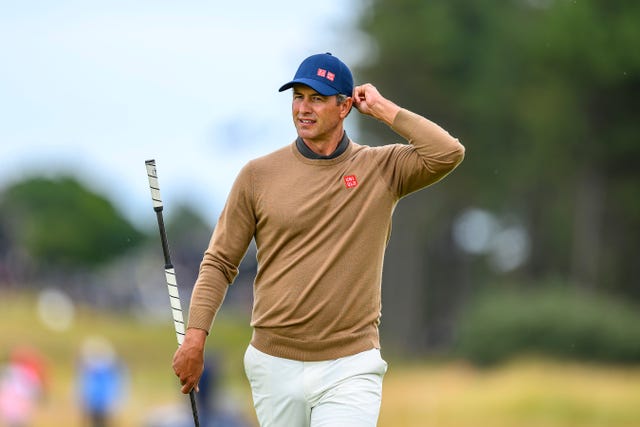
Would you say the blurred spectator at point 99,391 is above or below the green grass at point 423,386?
above

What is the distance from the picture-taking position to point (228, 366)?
55.4 m

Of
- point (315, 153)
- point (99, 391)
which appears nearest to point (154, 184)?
point (315, 153)

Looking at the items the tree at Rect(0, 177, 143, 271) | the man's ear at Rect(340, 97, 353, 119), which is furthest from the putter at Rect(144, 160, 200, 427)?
the tree at Rect(0, 177, 143, 271)

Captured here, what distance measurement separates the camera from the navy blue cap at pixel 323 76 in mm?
7781

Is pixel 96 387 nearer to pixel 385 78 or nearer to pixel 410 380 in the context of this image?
pixel 410 380

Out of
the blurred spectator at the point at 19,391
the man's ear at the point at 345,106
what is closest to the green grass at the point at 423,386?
the blurred spectator at the point at 19,391

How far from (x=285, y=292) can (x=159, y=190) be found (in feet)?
3.42

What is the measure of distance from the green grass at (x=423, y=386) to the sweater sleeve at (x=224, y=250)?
54.1 feet

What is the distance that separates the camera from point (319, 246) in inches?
306

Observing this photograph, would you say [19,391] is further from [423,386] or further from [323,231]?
[323,231]

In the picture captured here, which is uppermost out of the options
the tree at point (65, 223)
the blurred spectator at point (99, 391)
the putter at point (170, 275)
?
the putter at point (170, 275)

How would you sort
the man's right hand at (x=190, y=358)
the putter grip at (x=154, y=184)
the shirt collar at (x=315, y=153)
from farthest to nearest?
1. the putter grip at (x=154, y=184)
2. the shirt collar at (x=315, y=153)
3. the man's right hand at (x=190, y=358)

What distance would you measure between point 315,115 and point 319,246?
71 centimetres

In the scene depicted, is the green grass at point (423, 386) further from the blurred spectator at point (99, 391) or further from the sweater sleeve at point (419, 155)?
the sweater sleeve at point (419, 155)
